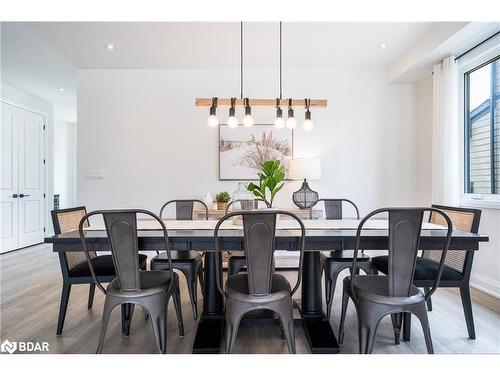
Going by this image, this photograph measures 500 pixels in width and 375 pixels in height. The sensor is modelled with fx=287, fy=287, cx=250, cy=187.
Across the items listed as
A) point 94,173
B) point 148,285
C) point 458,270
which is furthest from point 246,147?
point 458,270

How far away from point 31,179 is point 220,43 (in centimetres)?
397

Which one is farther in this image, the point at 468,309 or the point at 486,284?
the point at 486,284

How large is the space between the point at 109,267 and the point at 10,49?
3164 mm

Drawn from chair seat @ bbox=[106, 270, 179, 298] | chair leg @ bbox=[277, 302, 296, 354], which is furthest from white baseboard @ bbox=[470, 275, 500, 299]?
chair seat @ bbox=[106, 270, 179, 298]

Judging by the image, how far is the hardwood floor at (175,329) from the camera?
5.73 ft

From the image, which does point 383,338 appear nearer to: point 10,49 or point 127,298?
point 127,298

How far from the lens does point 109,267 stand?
1931 mm

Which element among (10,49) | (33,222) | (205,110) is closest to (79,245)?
(205,110)

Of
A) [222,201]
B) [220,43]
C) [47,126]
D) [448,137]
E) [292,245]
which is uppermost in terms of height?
[220,43]

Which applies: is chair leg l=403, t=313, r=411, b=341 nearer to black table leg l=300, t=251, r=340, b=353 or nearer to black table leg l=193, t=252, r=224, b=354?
black table leg l=300, t=251, r=340, b=353

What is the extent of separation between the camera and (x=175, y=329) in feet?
6.53

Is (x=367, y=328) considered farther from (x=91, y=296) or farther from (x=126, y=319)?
(x=91, y=296)

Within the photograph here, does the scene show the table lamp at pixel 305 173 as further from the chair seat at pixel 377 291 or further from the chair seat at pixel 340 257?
the chair seat at pixel 377 291

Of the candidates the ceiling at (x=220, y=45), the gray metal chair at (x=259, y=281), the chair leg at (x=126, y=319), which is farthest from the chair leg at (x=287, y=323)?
the ceiling at (x=220, y=45)
